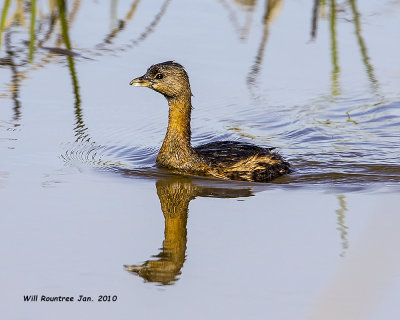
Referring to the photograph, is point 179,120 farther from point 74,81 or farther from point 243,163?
point 74,81

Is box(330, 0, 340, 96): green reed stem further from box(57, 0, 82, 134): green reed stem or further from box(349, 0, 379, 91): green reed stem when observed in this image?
box(57, 0, 82, 134): green reed stem

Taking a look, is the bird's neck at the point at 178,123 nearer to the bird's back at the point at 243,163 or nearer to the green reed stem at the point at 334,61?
the bird's back at the point at 243,163

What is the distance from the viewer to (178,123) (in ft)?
36.3

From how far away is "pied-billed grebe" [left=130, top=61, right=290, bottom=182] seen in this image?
1061 cm

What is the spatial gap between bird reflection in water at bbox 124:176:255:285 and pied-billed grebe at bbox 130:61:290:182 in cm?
32

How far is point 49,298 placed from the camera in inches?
269

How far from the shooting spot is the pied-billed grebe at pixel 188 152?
10.6 meters

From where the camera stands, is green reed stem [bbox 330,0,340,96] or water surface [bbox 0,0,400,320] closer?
water surface [bbox 0,0,400,320]

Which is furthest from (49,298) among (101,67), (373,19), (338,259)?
(373,19)

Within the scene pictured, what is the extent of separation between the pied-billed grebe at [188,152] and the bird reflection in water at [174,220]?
1.03ft

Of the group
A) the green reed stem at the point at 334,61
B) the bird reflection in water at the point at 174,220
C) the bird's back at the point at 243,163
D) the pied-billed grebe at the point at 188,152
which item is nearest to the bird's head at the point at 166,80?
the pied-billed grebe at the point at 188,152

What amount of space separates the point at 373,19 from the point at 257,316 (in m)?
10.3

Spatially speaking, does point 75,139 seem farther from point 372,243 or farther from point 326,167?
point 372,243

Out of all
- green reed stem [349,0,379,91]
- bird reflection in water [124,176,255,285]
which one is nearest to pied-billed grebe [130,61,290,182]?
bird reflection in water [124,176,255,285]
